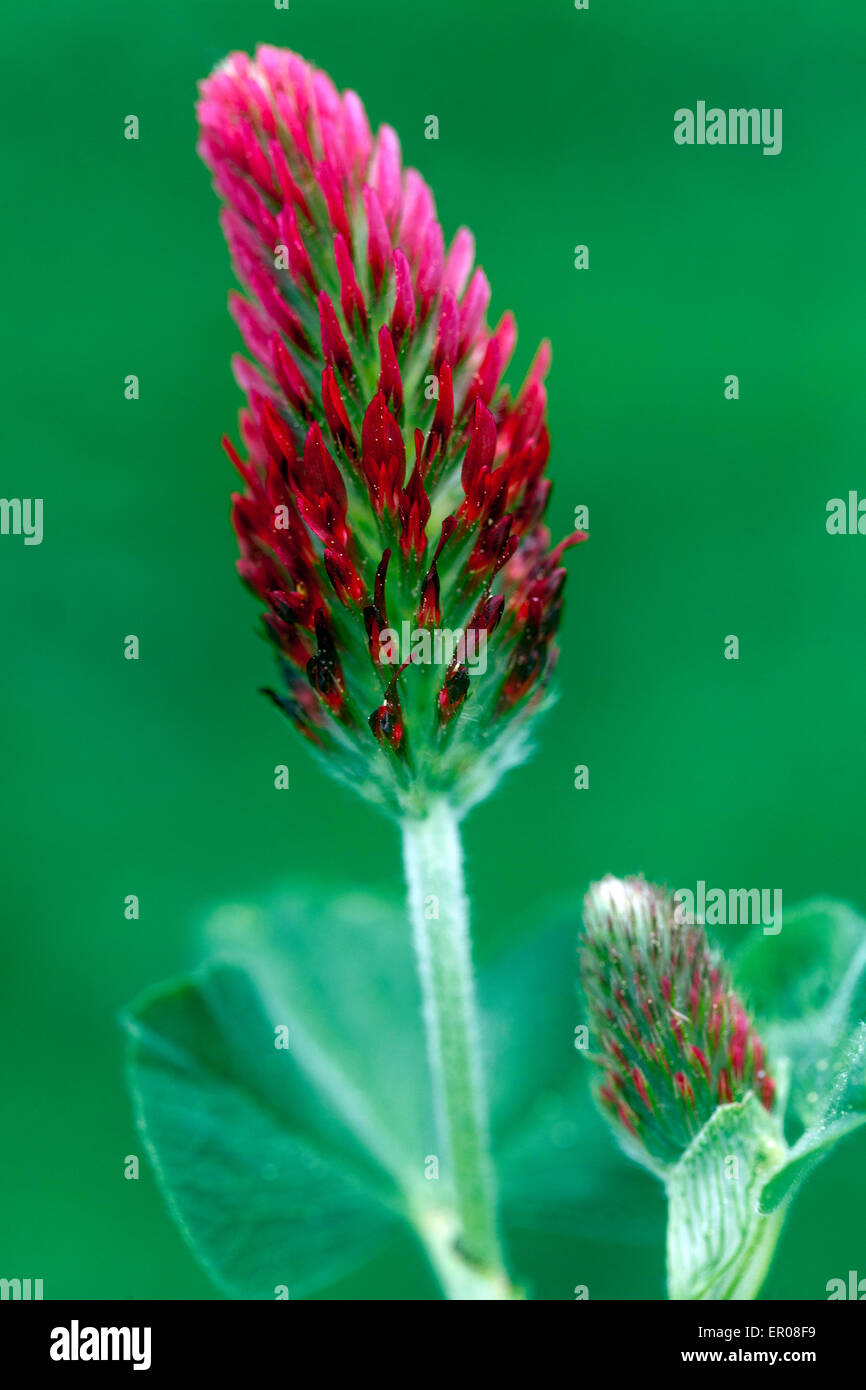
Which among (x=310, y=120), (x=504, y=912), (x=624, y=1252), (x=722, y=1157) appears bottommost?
(x=624, y=1252)

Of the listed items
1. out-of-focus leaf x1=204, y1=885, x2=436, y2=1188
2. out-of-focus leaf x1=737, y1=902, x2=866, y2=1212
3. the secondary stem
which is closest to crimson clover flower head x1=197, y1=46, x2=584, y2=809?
the secondary stem

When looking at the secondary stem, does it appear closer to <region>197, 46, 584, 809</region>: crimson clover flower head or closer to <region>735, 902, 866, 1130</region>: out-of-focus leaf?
<region>197, 46, 584, 809</region>: crimson clover flower head

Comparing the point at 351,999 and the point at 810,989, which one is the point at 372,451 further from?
the point at 351,999

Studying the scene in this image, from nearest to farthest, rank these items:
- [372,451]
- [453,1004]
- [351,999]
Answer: [372,451] → [453,1004] → [351,999]

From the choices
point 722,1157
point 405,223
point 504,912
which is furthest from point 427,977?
point 504,912

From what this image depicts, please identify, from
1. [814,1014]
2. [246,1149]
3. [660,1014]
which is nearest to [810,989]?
[814,1014]

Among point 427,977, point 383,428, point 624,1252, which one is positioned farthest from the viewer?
point 624,1252
